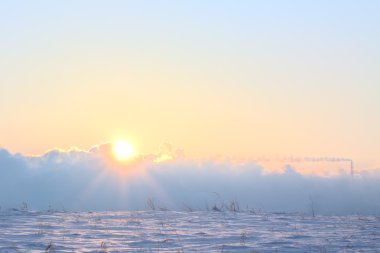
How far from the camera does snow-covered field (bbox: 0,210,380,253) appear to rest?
13.4 m

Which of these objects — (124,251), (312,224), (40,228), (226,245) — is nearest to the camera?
(124,251)

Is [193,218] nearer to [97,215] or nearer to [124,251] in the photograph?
[97,215]

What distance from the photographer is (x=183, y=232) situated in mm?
16078

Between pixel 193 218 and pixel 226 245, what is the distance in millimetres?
6447

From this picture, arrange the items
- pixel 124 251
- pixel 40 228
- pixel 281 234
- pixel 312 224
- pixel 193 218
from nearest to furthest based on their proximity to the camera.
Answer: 1. pixel 124 251
2. pixel 281 234
3. pixel 40 228
4. pixel 312 224
5. pixel 193 218

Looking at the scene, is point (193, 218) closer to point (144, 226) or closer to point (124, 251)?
point (144, 226)

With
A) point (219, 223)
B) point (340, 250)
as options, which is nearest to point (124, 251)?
point (340, 250)

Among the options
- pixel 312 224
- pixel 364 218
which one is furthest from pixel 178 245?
pixel 364 218

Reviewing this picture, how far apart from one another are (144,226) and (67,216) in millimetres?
4158

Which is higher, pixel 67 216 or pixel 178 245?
pixel 67 216

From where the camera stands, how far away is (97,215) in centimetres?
2127

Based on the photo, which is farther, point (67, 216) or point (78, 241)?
point (67, 216)

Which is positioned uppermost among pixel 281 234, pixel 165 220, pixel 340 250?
pixel 165 220

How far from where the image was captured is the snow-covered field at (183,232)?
13406 mm
